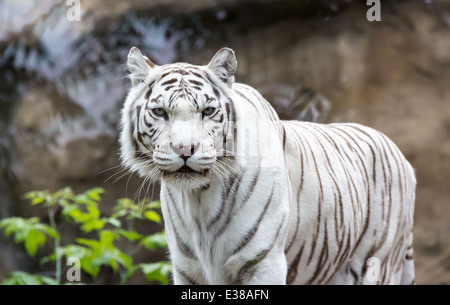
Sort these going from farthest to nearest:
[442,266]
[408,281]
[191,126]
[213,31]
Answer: [213,31] < [442,266] < [408,281] < [191,126]

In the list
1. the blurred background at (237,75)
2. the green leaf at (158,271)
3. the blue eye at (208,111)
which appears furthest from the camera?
the blurred background at (237,75)

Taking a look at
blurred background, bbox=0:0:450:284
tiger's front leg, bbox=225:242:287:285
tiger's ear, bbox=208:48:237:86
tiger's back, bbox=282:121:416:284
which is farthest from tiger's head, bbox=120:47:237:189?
blurred background, bbox=0:0:450:284

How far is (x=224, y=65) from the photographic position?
6.61ft

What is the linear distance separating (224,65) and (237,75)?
2.17 meters

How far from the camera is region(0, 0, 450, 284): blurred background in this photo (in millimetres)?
4016

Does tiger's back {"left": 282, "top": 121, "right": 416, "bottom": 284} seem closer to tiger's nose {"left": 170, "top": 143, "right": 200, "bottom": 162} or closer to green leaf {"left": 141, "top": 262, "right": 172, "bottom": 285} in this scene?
tiger's nose {"left": 170, "top": 143, "right": 200, "bottom": 162}

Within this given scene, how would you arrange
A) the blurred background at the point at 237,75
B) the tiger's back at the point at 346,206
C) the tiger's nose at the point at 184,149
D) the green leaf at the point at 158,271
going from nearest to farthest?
the tiger's nose at the point at 184,149, the tiger's back at the point at 346,206, the green leaf at the point at 158,271, the blurred background at the point at 237,75

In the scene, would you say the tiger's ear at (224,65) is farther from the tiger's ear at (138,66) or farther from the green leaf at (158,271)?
the green leaf at (158,271)

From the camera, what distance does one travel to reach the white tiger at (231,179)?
6.32ft

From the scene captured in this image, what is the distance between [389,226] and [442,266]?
5.09ft

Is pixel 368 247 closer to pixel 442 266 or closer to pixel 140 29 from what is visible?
pixel 442 266

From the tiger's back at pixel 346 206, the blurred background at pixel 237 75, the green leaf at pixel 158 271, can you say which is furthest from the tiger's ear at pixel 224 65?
the blurred background at pixel 237 75
